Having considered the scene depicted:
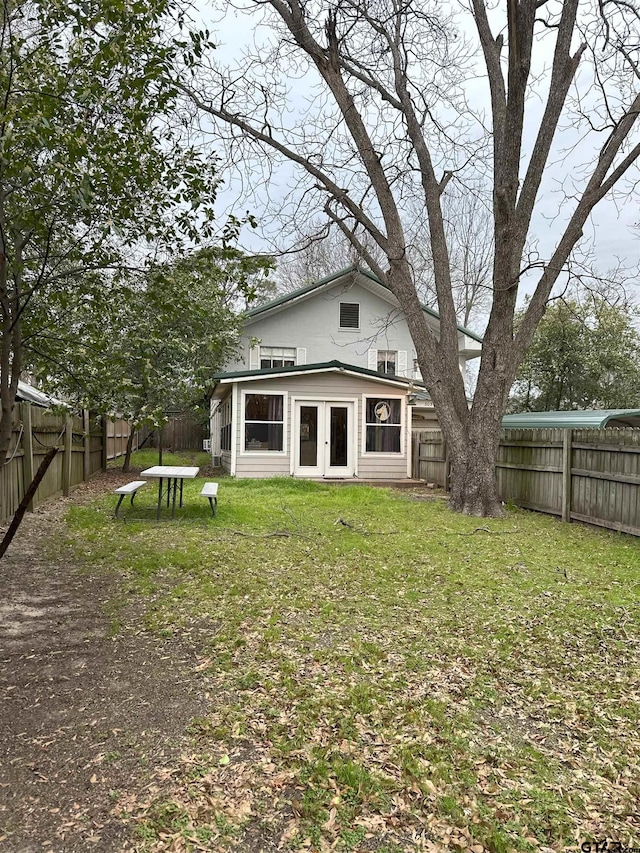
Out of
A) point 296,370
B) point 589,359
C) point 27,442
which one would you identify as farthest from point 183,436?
point 27,442

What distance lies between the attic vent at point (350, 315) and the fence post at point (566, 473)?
10536mm

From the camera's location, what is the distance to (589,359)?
66.8ft

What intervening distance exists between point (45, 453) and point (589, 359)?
59.8 feet

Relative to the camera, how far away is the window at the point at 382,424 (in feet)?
48.9

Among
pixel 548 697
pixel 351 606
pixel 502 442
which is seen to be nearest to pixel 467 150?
pixel 502 442

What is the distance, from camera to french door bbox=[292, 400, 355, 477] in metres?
14.5

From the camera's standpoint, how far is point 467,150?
10.4 m

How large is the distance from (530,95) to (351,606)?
923cm

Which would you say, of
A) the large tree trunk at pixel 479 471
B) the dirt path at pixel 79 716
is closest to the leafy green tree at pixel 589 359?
the large tree trunk at pixel 479 471

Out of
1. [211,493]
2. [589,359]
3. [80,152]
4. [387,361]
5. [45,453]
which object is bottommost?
[211,493]

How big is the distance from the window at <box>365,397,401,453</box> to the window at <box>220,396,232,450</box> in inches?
150

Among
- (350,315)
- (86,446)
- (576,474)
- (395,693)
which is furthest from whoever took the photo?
(350,315)

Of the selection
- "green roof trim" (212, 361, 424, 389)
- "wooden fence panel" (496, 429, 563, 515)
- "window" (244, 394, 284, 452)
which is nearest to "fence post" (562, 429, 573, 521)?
"wooden fence panel" (496, 429, 563, 515)

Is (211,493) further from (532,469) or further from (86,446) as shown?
(532,469)
